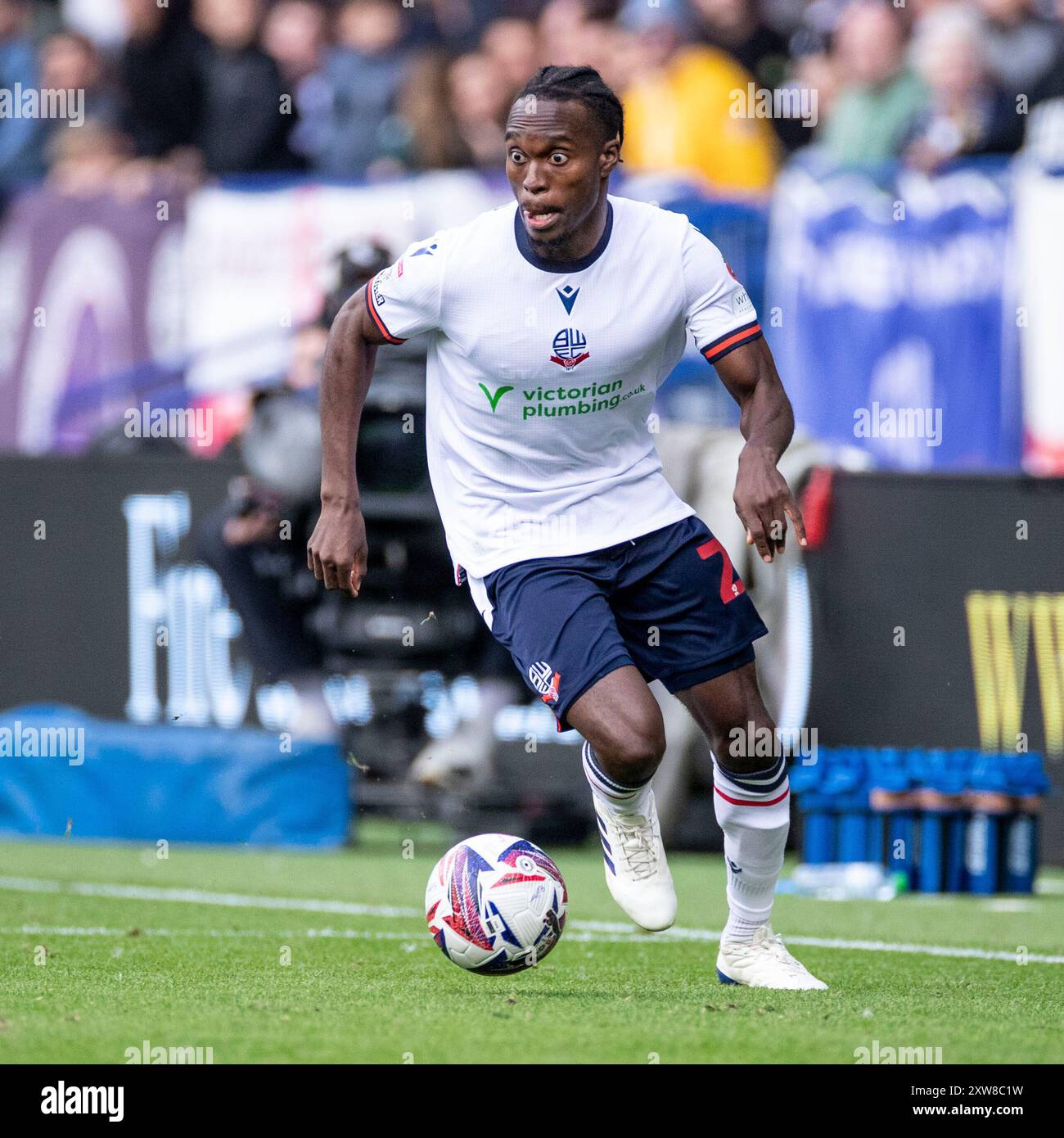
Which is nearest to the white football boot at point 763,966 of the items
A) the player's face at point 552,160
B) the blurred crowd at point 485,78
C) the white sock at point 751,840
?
the white sock at point 751,840

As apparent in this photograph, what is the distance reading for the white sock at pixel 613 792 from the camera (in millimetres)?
6219

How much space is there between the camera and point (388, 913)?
8.55 meters

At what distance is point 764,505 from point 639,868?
3.93 feet

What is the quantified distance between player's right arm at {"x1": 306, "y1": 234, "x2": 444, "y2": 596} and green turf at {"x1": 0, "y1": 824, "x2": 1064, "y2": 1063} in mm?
1210

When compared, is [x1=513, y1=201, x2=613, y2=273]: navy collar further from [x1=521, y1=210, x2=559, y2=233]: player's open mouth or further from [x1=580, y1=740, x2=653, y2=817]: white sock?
[x1=580, y1=740, x2=653, y2=817]: white sock

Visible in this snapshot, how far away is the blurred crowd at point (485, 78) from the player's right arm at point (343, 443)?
7790 mm

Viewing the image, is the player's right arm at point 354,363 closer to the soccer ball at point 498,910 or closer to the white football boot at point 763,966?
the soccer ball at point 498,910

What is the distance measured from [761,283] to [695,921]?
5.96m

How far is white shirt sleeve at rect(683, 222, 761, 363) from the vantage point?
6148 mm

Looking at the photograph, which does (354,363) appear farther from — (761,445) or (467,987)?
(467,987)

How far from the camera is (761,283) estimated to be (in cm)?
1346
